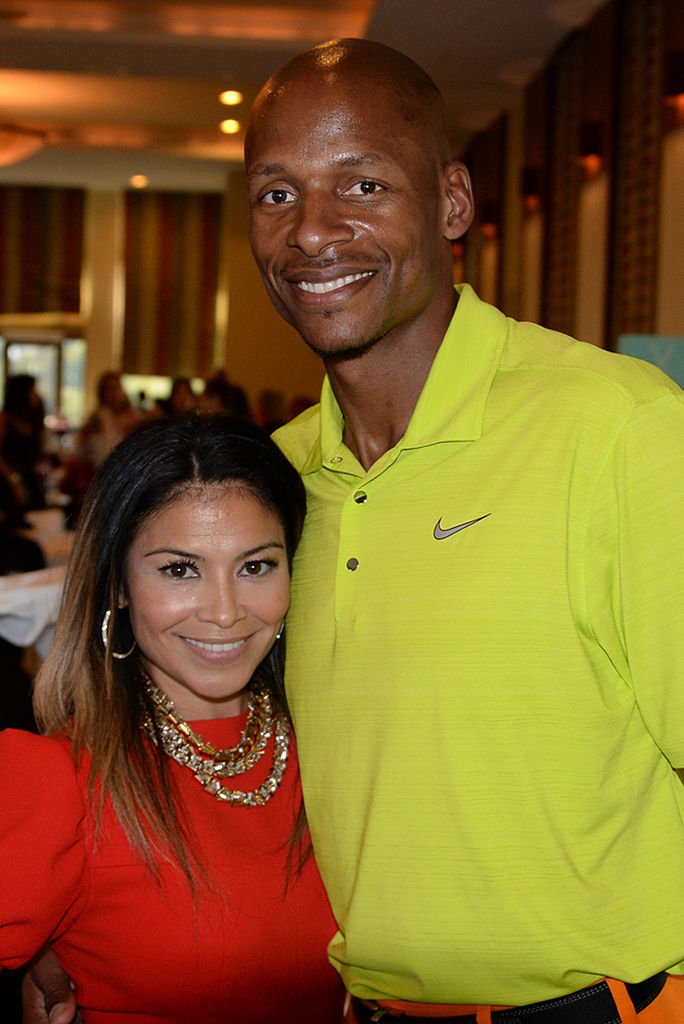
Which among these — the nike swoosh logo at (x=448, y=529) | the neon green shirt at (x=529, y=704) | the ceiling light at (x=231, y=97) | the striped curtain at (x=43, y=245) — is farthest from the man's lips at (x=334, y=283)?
the striped curtain at (x=43, y=245)

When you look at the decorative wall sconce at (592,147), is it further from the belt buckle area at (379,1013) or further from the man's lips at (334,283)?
the belt buckle area at (379,1013)

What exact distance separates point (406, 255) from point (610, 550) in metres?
0.47

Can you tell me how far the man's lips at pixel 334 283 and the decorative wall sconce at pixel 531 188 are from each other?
7.69m

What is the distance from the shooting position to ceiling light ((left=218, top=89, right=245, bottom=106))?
10.2 metres

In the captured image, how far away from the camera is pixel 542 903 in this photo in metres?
1.35

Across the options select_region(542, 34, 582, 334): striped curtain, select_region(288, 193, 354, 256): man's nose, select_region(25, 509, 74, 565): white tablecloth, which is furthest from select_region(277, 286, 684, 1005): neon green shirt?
select_region(542, 34, 582, 334): striped curtain

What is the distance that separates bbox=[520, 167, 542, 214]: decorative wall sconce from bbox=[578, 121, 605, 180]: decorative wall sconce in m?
1.61

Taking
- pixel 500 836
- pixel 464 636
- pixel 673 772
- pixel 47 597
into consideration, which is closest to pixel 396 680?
pixel 464 636

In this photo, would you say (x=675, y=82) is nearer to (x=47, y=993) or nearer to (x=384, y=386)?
(x=384, y=386)

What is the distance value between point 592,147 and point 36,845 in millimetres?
6261

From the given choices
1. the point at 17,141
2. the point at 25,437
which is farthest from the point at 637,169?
the point at 17,141

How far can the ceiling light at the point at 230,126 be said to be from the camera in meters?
11.7

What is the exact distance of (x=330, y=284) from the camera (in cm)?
154

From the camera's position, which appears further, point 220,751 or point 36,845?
point 220,751
